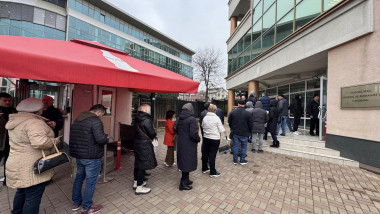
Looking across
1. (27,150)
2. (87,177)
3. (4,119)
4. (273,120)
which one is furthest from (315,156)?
(4,119)

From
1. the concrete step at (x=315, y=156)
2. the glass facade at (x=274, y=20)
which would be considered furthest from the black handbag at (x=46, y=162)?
the glass facade at (x=274, y=20)

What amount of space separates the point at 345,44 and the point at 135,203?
7176 millimetres

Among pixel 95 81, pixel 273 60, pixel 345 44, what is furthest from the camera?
pixel 273 60

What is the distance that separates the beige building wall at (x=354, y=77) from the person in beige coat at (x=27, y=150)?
708cm

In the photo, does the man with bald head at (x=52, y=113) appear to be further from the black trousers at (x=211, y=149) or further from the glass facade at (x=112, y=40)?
the glass facade at (x=112, y=40)

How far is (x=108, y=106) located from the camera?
5.73 metres

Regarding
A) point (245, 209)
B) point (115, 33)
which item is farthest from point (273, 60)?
point (115, 33)

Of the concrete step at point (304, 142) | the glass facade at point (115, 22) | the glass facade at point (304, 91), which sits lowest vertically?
the concrete step at point (304, 142)

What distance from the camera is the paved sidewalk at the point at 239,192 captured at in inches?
102

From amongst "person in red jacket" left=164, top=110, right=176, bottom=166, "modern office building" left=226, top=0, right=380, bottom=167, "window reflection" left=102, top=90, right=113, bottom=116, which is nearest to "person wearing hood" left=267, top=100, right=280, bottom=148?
"modern office building" left=226, top=0, right=380, bottom=167

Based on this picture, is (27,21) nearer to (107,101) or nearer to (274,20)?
(107,101)

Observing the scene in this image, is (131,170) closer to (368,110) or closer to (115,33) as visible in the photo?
(368,110)

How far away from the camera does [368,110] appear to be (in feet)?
14.0

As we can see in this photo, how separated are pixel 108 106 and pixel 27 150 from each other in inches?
160
